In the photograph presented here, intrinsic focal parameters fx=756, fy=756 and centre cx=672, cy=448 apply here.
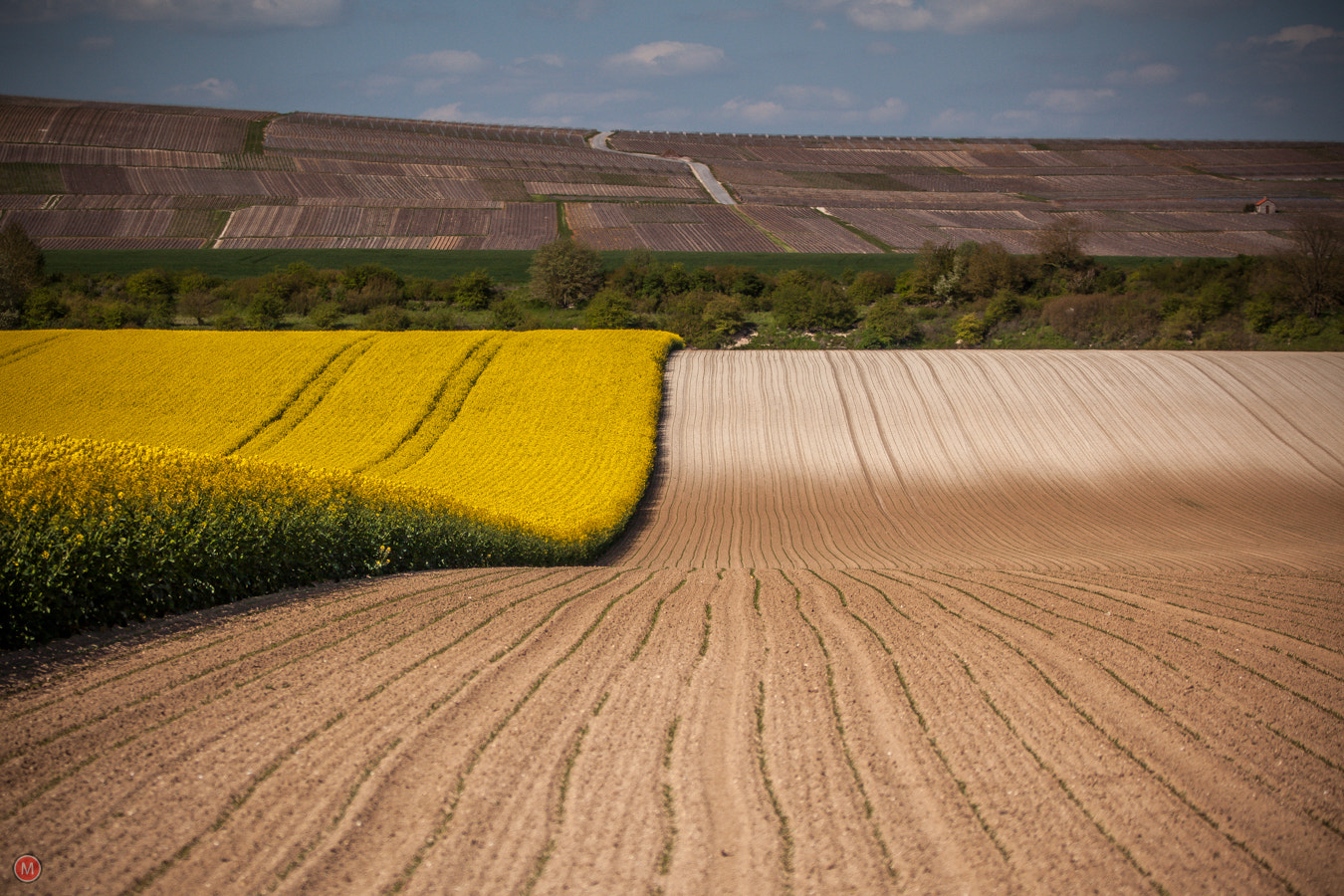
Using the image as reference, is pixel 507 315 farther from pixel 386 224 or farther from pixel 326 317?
pixel 386 224

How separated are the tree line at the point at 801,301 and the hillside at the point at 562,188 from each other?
73.6 ft

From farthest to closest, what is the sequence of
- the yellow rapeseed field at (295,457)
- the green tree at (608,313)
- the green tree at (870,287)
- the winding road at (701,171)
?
1. the winding road at (701,171)
2. the green tree at (870,287)
3. the green tree at (608,313)
4. the yellow rapeseed field at (295,457)

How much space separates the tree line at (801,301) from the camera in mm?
42844

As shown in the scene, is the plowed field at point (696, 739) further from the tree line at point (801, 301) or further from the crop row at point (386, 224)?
the crop row at point (386, 224)

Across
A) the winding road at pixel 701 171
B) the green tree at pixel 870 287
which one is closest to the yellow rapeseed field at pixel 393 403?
the green tree at pixel 870 287

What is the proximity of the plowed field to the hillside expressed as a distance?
223 feet

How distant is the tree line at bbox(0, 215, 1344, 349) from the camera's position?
42844 mm

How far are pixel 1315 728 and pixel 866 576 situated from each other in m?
7.65

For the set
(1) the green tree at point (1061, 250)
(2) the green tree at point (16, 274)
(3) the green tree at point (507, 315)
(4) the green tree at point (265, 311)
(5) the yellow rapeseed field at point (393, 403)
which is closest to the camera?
(5) the yellow rapeseed field at point (393, 403)

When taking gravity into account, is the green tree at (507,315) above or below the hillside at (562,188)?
below

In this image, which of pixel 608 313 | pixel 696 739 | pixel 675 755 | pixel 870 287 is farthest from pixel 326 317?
pixel 675 755

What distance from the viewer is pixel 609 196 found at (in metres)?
90.0

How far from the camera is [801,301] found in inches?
1801

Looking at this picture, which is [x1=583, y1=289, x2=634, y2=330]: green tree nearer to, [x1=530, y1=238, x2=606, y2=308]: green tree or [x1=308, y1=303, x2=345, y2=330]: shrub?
[x1=530, y1=238, x2=606, y2=308]: green tree
